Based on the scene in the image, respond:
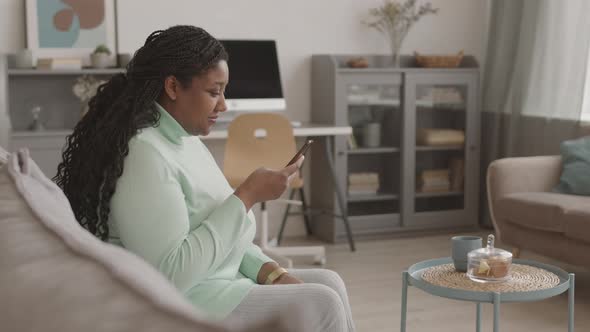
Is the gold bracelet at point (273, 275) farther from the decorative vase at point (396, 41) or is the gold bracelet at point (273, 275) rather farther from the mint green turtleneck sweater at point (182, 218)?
the decorative vase at point (396, 41)

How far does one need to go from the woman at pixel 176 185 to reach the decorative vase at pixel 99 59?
3.03 metres

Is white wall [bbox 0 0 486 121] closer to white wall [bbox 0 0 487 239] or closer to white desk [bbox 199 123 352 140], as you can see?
A: white wall [bbox 0 0 487 239]

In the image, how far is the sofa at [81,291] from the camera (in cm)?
37

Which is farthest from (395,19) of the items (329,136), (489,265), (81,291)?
(81,291)

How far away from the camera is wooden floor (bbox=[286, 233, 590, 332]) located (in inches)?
130

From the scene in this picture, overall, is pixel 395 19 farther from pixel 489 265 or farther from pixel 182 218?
pixel 182 218

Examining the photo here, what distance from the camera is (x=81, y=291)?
406 mm

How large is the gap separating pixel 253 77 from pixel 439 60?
Result: 1.28 meters

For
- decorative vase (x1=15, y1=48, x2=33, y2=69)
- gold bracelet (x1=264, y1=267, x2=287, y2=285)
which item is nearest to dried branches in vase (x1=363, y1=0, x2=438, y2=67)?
decorative vase (x1=15, y1=48, x2=33, y2=69)

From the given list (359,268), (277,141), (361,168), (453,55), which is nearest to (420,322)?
(359,268)

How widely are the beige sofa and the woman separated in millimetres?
2274

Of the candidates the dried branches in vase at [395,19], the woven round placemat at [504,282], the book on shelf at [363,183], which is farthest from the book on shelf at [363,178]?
the woven round placemat at [504,282]

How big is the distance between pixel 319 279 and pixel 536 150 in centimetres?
357

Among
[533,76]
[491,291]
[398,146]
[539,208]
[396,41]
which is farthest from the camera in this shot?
[396,41]
